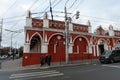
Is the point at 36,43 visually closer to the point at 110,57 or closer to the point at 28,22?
the point at 28,22

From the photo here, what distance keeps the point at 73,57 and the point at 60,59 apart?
316 cm

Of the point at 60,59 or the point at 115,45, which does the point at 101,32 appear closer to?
the point at 115,45

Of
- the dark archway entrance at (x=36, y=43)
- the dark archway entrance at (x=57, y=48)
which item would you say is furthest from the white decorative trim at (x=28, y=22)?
the dark archway entrance at (x=57, y=48)

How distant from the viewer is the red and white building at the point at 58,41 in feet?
101

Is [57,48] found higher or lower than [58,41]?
lower

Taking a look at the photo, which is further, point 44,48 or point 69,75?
point 44,48

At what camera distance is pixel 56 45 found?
110 ft

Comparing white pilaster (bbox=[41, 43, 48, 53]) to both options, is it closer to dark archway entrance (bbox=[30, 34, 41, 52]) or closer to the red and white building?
the red and white building

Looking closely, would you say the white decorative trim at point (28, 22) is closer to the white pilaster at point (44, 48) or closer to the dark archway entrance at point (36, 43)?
the dark archway entrance at point (36, 43)

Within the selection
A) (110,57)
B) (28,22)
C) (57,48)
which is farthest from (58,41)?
(110,57)

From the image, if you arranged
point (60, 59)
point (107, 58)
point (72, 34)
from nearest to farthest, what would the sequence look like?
point (107, 58), point (60, 59), point (72, 34)

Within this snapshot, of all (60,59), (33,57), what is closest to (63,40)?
(60,59)

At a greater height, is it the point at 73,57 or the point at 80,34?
the point at 80,34

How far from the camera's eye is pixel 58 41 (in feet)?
111
